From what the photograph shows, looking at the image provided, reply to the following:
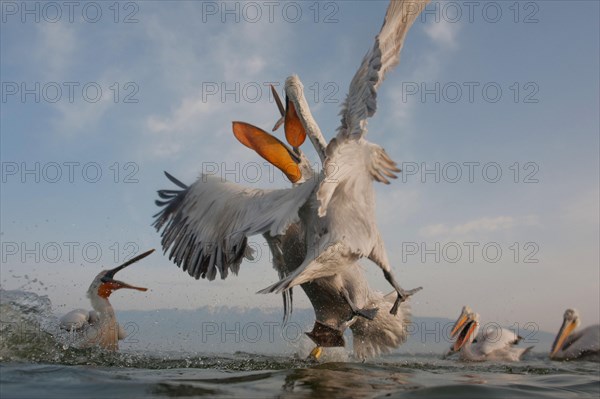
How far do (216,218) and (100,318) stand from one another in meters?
3.55

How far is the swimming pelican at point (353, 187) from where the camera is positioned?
556 centimetres

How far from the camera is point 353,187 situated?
590 centimetres

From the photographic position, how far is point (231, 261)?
684cm

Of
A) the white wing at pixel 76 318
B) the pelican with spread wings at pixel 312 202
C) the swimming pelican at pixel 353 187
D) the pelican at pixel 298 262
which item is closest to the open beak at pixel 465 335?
the pelican at pixel 298 262

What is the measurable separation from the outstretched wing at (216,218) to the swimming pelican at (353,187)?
0.32m

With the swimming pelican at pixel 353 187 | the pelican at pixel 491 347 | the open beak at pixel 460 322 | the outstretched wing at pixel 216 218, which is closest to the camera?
the swimming pelican at pixel 353 187

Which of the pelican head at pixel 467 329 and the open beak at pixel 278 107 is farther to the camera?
the pelican head at pixel 467 329

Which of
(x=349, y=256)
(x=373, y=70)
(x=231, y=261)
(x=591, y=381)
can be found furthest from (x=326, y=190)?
(x=591, y=381)

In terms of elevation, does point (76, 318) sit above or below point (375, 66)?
below

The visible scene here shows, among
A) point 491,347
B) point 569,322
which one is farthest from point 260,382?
point 569,322

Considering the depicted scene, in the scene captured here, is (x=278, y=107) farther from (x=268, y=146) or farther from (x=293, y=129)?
(x=268, y=146)

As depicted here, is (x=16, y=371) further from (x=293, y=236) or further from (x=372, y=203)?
(x=372, y=203)

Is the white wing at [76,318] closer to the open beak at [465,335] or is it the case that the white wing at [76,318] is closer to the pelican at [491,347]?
the pelican at [491,347]

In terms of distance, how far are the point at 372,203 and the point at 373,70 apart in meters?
1.30
